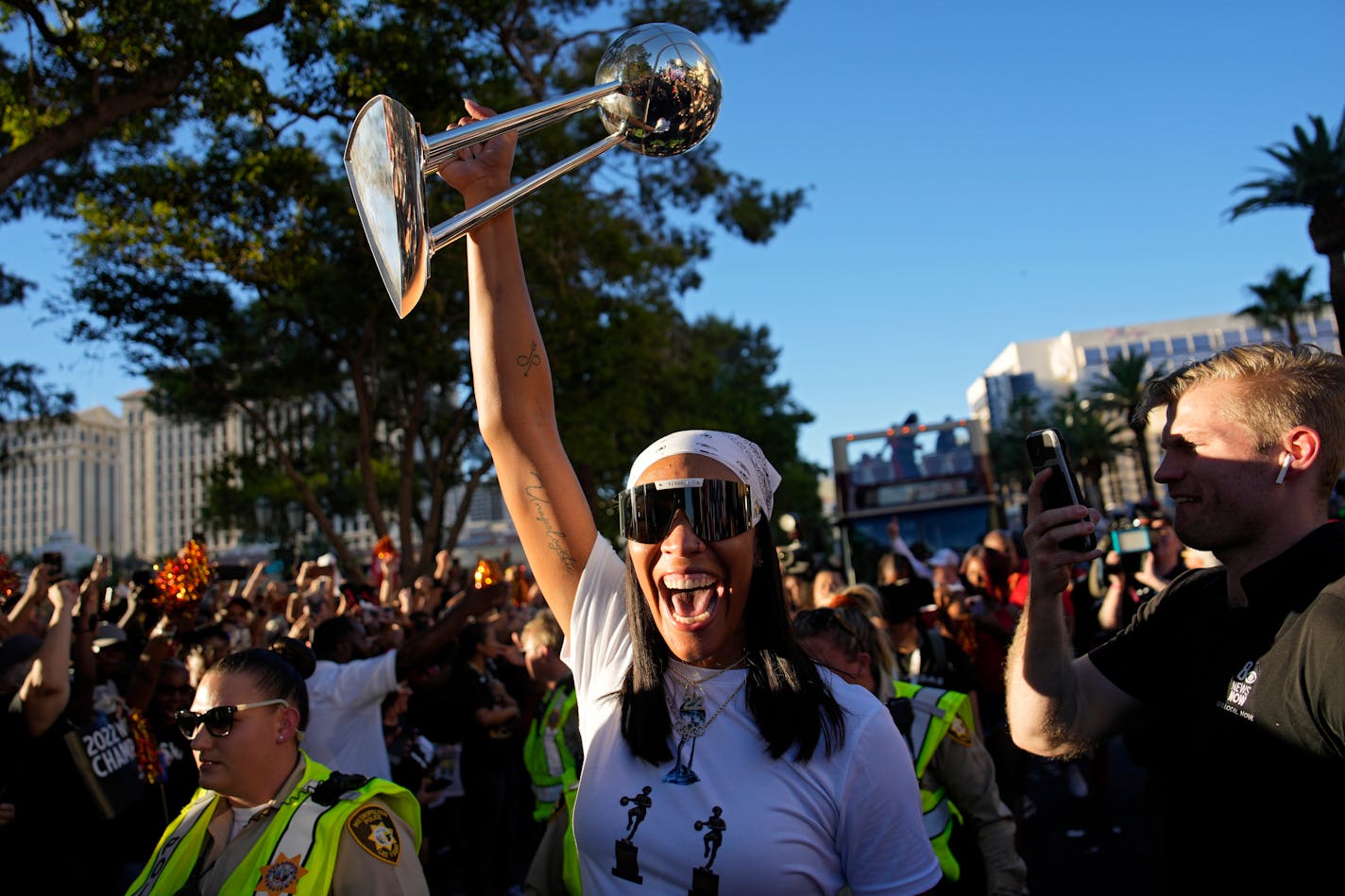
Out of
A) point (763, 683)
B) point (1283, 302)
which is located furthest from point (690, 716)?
point (1283, 302)

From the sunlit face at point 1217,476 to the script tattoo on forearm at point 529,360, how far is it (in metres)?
1.33

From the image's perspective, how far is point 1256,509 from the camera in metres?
1.98

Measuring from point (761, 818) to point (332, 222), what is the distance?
1570 cm

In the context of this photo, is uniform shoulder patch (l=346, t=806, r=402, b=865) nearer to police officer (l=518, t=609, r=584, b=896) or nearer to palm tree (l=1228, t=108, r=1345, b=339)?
police officer (l=518, t=609, r=584, b=896)

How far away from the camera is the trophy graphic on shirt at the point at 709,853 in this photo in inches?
68.2

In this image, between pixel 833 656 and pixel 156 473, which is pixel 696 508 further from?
pixel 156 473

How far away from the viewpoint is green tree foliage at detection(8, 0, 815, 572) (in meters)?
10.5

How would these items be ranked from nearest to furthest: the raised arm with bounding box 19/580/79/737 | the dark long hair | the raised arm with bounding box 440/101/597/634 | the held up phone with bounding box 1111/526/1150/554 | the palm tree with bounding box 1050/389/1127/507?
the dark long hair → the raised arm with bounding box 440/101/597/634 → the raised arm with bounding box 19/580/79/737 → the held up phone with bounding box 1111/526/1150/554 → the palm tree with bounding box 1050/389/1127/507

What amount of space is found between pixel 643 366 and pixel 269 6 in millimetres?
9832

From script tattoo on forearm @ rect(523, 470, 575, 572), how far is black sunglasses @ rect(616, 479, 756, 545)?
0.78 feet

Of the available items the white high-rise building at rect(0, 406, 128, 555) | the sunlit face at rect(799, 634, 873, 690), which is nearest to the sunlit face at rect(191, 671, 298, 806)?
the sunlit face at rect(799, 634, 873, 690)

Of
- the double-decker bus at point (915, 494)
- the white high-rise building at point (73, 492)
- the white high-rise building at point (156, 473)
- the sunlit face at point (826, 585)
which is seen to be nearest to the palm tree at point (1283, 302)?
the double-decker bus at point (915, 494)

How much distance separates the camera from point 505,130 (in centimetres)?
199

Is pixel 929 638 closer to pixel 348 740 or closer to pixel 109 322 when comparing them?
pixel 348 740
